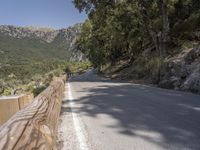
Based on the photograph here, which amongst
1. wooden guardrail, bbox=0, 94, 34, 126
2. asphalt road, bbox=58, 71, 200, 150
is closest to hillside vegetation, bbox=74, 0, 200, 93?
asphalt road, bbox=58, 71, 200, 150

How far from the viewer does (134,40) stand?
122 feet

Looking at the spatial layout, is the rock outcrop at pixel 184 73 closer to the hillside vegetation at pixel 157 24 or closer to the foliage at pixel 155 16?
the hillside vegetation at pixel 157 24

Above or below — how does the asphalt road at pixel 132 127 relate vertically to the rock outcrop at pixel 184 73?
below

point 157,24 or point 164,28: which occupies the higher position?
point 157,24

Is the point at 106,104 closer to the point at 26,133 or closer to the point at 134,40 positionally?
the point at 26,133

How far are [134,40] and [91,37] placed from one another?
736 inches

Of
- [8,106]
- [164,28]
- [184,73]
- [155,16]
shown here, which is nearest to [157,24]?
[155,16]

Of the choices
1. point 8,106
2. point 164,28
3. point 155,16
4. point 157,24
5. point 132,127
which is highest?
point 155,16

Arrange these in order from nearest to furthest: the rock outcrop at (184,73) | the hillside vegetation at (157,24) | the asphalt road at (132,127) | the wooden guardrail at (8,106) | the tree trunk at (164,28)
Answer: the wooden guardrail at (8,106) → the asphalt road at (132,127) → the rock outcrop at (184,73) → the hillside vegetation at (157,24) → the tree trunk at (164,28)

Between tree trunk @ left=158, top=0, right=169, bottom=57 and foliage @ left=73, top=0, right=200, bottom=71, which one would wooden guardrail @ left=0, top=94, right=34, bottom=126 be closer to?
foliage @ left=73, top=0, right=200, bottom=71

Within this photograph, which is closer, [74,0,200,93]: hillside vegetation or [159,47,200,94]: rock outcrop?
[159,47,200,94]: rock outcrop

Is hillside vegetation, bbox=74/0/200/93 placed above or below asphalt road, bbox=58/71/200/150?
above

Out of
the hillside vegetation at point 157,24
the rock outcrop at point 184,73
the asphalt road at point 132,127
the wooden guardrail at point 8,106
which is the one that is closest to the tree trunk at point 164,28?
the hillside vegetation at point 157,24

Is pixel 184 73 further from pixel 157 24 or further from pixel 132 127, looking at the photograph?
pixel 157 24
